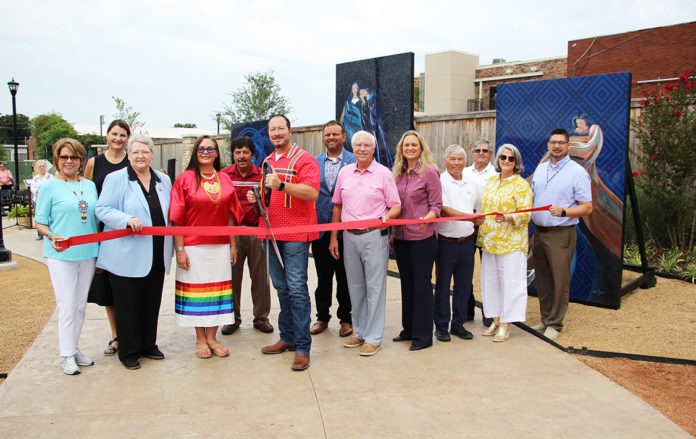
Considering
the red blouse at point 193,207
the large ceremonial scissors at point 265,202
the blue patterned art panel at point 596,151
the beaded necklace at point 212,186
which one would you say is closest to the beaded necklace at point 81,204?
the red blouse at point 193,207

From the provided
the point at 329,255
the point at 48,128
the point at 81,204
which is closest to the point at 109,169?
the point at 81,204

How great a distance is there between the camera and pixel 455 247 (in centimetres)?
512

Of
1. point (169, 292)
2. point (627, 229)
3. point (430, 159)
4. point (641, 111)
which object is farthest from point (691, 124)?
point (169, 292)

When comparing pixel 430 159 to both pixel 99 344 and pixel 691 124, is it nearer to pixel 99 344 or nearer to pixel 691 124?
pixel 99 344

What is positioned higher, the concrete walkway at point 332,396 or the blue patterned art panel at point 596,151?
the blue patterned art panel at point 596,151

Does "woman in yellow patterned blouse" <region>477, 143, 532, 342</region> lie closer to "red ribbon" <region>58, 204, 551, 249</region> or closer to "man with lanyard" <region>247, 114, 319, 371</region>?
"red ribbon" <region>58, 204, 551, 249</region>

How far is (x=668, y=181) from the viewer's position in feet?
26.8

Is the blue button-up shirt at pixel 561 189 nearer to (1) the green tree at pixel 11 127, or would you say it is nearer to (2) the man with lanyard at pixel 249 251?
(2) the man with lanyard at pixel 249 251

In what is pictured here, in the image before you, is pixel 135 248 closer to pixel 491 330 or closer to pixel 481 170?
pixel 491 330

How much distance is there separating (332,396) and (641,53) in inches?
1132

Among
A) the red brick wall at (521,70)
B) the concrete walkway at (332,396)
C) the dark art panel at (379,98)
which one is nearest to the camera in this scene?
the concrete walkway at (332,396)

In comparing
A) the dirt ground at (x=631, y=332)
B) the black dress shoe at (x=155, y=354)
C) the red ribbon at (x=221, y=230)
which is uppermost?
the red ribbon at (x=221, y=230)

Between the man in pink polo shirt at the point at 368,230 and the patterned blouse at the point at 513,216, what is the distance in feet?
3.58

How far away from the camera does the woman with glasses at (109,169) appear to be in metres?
4.60
